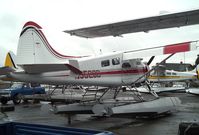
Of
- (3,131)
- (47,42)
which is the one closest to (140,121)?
(47,42)

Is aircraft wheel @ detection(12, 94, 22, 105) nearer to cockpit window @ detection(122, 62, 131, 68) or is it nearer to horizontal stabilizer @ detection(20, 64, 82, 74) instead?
horizontal stabilizer @ detection(20, 64, 82, 74)

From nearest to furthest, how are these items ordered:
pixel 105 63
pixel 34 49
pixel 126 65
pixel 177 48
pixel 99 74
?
pixel 34 49, pixel 177 48, pixel 99 74, pixel 105 63, pixel 126 65

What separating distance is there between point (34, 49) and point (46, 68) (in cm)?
98

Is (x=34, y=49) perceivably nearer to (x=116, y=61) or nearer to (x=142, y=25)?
(x=116, y=61)

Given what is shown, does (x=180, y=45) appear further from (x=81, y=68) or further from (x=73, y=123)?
(x=73, y=123)

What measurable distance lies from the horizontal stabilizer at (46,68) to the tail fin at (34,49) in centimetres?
28

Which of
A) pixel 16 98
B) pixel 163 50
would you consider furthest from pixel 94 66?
pixel 16 98

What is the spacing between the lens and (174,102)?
35.7ft

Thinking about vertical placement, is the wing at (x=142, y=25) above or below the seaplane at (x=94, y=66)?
above

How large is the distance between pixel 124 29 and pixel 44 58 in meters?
3.75

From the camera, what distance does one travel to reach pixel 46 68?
9109 millimetres

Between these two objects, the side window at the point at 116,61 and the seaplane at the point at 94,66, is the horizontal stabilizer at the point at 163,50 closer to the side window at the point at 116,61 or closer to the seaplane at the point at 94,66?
the seaplane at the point at 94,66

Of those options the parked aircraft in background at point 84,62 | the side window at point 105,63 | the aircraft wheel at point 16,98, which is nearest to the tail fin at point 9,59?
the aircraft wheel at point 16,98

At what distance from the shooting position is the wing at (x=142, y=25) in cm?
1042
